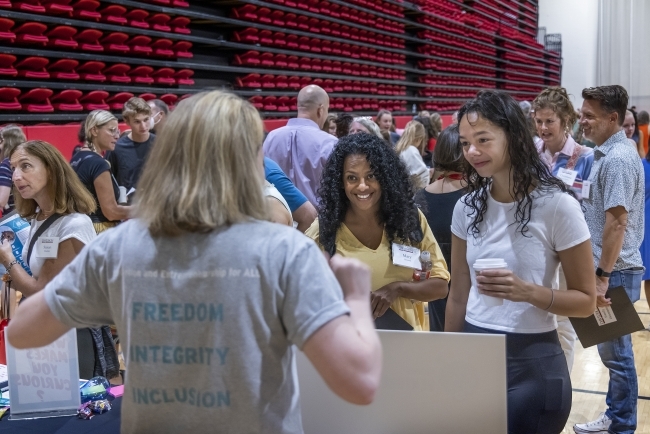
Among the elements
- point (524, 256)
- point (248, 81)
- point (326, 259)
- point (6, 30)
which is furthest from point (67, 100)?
point (326, 259)

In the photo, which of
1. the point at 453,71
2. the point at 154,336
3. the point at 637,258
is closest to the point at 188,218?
the point at 154,336

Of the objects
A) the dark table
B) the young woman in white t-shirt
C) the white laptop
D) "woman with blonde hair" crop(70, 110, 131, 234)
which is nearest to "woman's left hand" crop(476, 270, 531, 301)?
the young woman in white t-shirt

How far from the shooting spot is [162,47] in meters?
7.51

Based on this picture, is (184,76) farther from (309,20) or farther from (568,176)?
(568,176)

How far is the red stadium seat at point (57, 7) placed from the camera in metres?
6.12

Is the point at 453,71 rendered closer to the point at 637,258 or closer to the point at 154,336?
the point at 637,258

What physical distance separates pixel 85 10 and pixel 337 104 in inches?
202

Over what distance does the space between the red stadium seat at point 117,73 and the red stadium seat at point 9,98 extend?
120 cm

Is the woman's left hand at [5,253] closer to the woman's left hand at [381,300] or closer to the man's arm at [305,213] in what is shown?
the man's arm at [305,213]

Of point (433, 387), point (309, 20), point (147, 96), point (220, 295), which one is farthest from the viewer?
point (309, 20)

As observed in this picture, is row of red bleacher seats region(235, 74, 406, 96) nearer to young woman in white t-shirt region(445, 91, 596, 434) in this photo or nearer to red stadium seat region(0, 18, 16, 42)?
red stadium seat region(0, 18, 16, 42)

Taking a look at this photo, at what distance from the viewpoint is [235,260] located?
3.35 feet

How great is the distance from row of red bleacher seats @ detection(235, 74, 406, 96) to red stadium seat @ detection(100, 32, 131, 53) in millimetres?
2002

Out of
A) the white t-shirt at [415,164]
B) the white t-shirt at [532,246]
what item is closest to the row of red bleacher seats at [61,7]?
the white t-shirt at [415,164]
